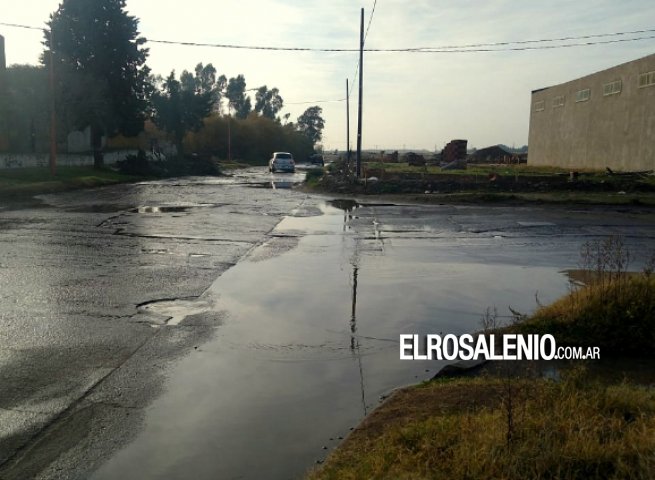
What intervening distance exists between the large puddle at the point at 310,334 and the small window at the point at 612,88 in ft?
107

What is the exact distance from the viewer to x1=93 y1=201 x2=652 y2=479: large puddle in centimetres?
436

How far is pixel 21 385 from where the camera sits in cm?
527

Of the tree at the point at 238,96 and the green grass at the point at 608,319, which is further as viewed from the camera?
the tree at the point at 238,96

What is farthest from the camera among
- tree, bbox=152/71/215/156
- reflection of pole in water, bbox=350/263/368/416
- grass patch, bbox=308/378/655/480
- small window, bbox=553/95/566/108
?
tree, bbox=152/71/215/156

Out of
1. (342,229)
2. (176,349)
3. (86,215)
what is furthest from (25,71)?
(176,349)

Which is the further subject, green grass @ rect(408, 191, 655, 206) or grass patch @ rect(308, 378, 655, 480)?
green grass @ rect(408, 191, 655, 206)

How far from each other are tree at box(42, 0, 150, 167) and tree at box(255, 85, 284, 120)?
95.7 metres

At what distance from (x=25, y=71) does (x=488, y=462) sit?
43.8 metres

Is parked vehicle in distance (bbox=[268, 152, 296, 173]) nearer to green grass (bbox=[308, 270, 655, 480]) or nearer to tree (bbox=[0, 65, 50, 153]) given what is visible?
tree (bbox=[0, 65, 50, 153])

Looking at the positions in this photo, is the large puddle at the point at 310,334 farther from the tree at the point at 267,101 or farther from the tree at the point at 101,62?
the tree at the point at 267,101

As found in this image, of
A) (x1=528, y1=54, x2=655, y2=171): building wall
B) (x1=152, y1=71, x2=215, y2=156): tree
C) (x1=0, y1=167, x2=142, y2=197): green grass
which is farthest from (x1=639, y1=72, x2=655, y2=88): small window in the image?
(x1=152, y1=71, x2=215, y2=156): tree

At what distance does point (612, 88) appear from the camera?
43312 millimetres

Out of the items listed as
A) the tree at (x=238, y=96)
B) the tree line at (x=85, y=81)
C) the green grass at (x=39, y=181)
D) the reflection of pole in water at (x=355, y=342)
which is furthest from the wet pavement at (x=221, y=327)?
the tree at (x=238, y=96)

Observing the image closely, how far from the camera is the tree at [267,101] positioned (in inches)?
5664
